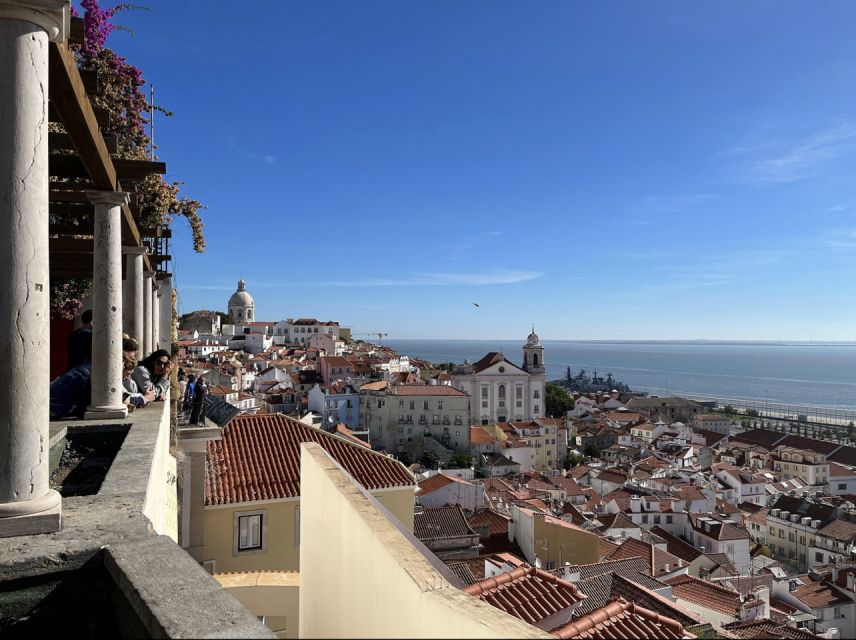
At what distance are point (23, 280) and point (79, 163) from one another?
11.4ft

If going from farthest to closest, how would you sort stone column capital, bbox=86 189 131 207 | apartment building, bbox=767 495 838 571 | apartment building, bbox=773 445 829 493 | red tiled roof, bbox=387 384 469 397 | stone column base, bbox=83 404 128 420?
red tiled roof, bbox=387 384 469 397 < apartment building, bbox=773 445 829 493 < apartment building, bbox=767 495 838 571 < stone column capital, bbox=86 189 131 207 < stone column base, bbox=83 404 128 420

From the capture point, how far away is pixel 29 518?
2.29m

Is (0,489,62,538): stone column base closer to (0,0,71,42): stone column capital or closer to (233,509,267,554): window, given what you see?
(0,0,71,42): stone column capital

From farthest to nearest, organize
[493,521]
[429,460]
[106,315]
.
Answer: [429,460] → [493,521] → [106,315]

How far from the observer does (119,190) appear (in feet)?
17.6

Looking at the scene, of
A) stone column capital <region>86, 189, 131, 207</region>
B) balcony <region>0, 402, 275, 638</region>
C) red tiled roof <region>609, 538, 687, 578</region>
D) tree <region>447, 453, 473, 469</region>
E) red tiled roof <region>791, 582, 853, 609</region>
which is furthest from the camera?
tree <region>447, 453, 473, 469</region>

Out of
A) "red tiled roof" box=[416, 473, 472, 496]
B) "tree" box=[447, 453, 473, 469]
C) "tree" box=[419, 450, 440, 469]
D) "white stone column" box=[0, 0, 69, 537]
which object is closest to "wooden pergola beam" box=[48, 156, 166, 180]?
"white stone column" box=[0, 0, 69, 537]

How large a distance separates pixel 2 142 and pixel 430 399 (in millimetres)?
51476

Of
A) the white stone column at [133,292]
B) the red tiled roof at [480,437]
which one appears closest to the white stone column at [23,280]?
the white stone column at [133,292]

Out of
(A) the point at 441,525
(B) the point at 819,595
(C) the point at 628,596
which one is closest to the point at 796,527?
(B) the point at 819,595

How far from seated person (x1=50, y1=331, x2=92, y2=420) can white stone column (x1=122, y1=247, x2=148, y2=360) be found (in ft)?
7.41

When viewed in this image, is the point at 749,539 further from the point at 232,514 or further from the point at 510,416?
the point at 510,416

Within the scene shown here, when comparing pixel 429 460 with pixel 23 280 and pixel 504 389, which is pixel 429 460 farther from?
pixel 23 280

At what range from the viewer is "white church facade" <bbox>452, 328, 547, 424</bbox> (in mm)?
69250
